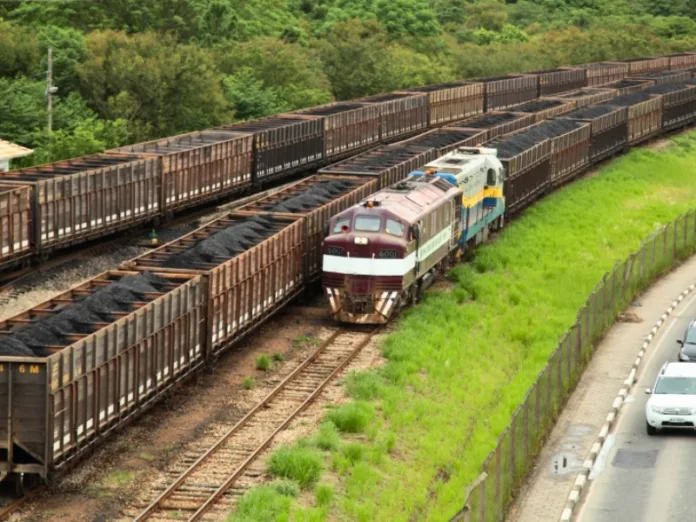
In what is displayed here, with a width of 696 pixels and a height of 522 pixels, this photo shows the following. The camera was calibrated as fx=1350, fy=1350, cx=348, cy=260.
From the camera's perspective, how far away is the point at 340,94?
3903 inches

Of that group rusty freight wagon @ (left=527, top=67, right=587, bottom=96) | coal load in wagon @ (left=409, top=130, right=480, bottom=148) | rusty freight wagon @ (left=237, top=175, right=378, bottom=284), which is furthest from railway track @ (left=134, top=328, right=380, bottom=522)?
rusty freight wagon @ (left=527, top=67, right=587, bottom=96)

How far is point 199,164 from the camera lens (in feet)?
171

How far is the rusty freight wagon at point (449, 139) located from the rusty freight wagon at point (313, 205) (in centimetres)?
1070

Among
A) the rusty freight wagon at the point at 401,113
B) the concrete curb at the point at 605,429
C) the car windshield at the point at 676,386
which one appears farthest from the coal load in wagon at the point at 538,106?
the car windshield at the point at 676,386

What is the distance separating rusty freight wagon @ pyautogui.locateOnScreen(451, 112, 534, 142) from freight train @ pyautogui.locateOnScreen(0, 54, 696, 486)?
20cm

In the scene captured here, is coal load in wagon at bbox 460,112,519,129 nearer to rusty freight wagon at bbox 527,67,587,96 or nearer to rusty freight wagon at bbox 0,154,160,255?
rusty freight wagon at bbox 0,154,160,255

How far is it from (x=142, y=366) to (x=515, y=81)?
72.3m

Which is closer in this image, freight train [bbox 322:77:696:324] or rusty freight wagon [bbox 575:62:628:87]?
freight train [bbox 322:77:696:324]

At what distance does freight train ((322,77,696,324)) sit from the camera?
37.3 m

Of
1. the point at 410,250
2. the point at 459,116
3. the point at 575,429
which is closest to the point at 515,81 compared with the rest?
the point at 459,116

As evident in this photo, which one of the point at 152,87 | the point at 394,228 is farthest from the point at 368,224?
the point at 152,87

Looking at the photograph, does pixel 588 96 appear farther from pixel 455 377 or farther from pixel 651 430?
pixel 651 430

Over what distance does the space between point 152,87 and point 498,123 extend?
18.6 metres

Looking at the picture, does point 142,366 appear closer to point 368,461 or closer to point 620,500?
point 368,461
